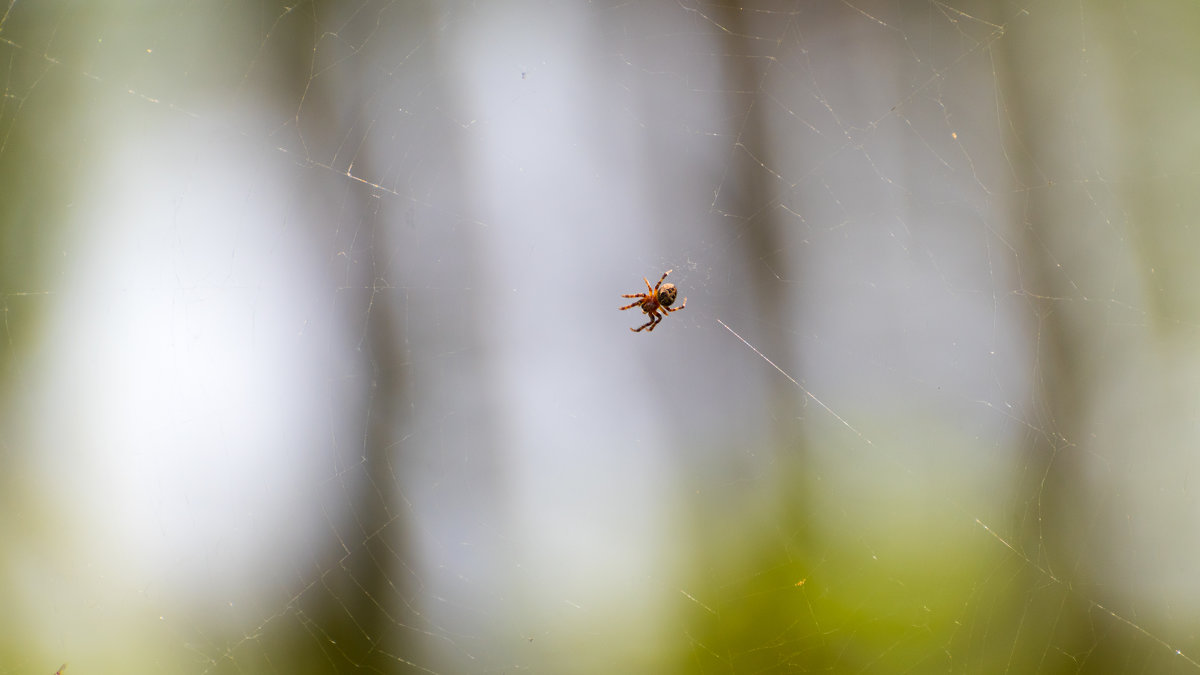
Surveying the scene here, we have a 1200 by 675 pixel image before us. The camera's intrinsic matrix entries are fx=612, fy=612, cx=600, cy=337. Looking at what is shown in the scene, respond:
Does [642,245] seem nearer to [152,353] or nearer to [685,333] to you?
[685,333]

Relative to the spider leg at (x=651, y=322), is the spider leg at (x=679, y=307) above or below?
Answer: above


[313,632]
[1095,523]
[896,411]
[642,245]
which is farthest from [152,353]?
[1095,523]

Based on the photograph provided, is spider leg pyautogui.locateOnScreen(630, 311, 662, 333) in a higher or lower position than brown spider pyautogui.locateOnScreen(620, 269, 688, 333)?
lower

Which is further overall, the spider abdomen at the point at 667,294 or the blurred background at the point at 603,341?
the spider abdomen at the point at 667,294

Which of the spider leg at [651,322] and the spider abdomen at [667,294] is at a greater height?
the spider abdomen at [667,294]

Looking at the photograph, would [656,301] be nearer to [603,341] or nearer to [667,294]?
[667,294]

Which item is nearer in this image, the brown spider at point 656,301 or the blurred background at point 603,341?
the blurred background at point 603,341

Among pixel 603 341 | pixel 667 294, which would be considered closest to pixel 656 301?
pixel 667 294
